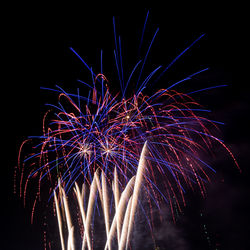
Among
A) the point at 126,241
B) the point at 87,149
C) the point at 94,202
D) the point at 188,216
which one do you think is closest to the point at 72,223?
the point at 94,202

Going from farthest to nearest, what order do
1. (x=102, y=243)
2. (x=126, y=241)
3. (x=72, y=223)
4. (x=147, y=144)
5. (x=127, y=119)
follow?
(x=102, y=243) → (x=72, y=223) → (x=126, y=241) → (x=147, y=144) → (x=127, y=119)

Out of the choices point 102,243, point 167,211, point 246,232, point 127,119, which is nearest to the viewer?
point 127,119

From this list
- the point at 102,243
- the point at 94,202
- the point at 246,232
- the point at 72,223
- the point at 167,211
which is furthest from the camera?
the point at 167,211

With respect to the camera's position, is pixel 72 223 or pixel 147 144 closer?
pixel 147 144

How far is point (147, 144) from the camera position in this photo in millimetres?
11023

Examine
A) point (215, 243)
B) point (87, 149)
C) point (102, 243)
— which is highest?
point (87, 149)

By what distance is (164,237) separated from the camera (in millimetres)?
23969

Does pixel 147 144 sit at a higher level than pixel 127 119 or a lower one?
lower

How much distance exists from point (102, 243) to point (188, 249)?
991cm

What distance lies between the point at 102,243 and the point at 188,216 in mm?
8751

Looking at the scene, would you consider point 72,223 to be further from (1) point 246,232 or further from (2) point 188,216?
(1) point 246,232

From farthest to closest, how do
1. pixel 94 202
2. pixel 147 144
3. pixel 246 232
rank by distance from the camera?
pixel 246 232, pixel 94 202, pixel 147 144

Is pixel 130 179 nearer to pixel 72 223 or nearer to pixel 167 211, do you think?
pixel 72 223

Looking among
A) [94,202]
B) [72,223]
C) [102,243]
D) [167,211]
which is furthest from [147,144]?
[167,211]
